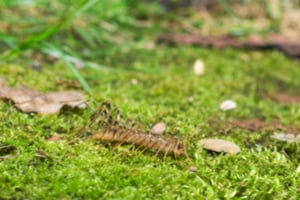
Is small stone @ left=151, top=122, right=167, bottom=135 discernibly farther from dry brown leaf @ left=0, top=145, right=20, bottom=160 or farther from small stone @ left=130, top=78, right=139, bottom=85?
small stone @ left=130, top=78, right=139, bottom=85

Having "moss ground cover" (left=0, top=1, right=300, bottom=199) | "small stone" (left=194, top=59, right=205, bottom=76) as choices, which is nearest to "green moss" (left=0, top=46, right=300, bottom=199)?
"moss ground cover" (left=0, top=1, right=300, bottom=199)

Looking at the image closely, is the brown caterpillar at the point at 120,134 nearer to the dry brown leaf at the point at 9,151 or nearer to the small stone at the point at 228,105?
the dry brown leaf at the point at 9,151

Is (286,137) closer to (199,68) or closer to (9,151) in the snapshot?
(9,151)

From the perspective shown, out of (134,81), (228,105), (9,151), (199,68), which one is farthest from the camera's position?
(199,68)

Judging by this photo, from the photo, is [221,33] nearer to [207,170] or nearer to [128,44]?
[128,44]

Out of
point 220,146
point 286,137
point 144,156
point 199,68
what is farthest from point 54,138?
point 199,68

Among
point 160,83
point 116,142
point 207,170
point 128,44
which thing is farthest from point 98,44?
point 207,170
